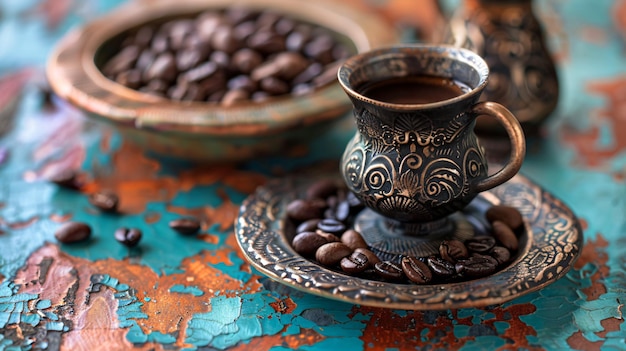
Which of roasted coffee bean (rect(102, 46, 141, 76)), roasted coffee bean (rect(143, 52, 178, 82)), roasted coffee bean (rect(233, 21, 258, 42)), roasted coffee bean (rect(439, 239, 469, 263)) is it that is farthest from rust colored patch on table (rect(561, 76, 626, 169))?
roasted coffee bean (rect(102, 46, 141, 76))

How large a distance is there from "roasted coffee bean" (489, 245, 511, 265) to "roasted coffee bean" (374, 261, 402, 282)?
14 centimetres

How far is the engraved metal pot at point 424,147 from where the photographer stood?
914mm

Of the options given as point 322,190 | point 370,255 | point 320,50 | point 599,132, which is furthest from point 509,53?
point 370,255

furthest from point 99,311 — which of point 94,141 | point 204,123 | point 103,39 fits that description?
point 103,39

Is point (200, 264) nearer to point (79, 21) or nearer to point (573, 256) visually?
point (573, 256)

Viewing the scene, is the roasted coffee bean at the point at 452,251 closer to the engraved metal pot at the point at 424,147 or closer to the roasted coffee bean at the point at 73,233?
the engraved metal pot at the point at 424,147

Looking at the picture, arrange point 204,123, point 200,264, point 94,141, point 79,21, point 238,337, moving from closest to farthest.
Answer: point 238,337, point 200,264, point 204,123, point 94,141, point 79,21

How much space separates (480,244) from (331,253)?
220 mm

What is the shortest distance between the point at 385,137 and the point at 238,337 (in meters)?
0.34

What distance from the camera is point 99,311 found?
0.97 meters

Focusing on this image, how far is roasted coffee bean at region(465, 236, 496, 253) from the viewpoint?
99 cm

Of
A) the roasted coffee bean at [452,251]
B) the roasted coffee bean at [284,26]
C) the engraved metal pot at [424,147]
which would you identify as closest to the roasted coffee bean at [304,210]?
the engraved metal pot at [424,147]

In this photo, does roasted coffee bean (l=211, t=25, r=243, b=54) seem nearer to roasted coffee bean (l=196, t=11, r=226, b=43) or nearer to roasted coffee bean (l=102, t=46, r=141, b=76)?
roasted coffee bean (l=196, t=11, r=226, b=43)

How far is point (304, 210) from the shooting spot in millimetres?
1100
